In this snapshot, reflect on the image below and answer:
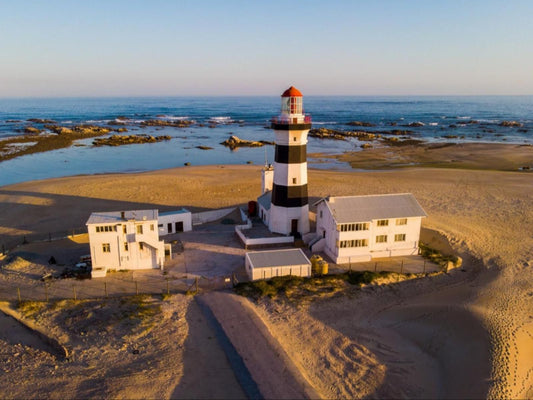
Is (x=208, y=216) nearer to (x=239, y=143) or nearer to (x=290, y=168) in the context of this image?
(x=290, y=168)

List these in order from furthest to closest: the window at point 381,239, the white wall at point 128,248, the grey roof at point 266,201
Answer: the grey roof at point 266,201 → the window at point 381,239 → the white wall at point 128,248

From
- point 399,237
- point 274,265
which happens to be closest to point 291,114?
point 274,265

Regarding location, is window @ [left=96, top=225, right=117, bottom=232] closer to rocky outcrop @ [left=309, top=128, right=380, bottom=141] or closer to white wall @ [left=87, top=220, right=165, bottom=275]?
white wall @ [left=87, top=220, right=165, bottom=275]

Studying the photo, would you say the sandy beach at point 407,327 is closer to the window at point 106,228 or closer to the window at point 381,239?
the window at point 381,239

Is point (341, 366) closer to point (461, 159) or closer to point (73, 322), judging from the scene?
point (73, 322)

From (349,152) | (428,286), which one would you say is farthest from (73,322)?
(349,152)

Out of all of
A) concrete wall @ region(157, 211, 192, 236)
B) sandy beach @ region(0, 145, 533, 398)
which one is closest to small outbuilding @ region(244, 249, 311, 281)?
sandy beach @ region(0, 145, 533, 398)

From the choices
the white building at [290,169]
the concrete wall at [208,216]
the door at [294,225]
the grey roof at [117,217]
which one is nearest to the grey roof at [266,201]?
the white building at [290,169]
